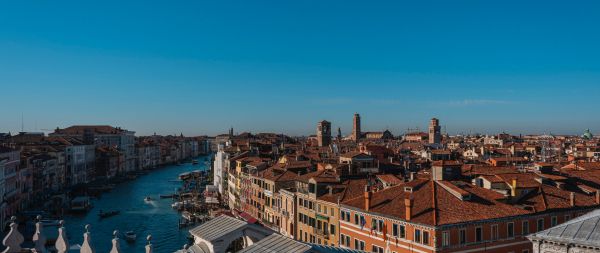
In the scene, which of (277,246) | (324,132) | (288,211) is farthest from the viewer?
(324,132)

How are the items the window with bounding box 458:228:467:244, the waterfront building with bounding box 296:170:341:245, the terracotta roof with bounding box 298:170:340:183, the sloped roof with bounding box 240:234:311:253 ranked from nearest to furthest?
the sloped roof with bounding box 240:234:311:253
the window with bounding box 458:228:467:244
the waterfront building with bounding box 296:170:341:245
the terracotta roof with bounding box 298:170:340:183

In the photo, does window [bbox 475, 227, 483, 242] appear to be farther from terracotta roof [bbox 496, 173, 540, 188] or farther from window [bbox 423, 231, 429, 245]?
terracotta roof [bbox 496, 173, 540, 188]

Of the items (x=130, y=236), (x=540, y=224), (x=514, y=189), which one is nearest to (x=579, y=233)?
(x=540, y=224)

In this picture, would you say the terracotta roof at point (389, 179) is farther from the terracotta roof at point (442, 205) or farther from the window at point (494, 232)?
the window at point (494, 232)

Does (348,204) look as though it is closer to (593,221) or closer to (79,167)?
(593,221)

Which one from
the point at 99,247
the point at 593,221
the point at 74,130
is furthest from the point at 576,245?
the point at 74,130

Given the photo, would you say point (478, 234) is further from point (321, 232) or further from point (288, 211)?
point (288, 211)

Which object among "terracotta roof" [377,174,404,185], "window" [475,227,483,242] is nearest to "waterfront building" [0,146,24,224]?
"terracotta roof" [377,174,404,185]
